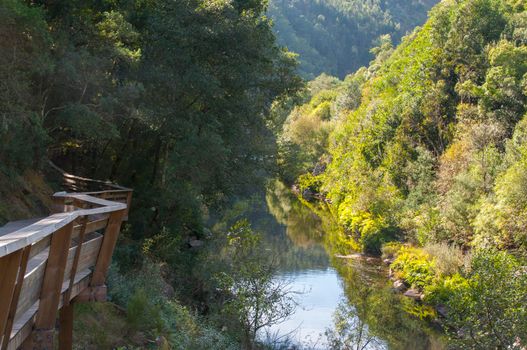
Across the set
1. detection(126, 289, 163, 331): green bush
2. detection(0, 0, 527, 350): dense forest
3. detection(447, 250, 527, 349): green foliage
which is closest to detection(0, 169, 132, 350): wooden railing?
detection(0, 0, 527, 350): dense forest

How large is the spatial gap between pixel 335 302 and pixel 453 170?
1316 centimetres

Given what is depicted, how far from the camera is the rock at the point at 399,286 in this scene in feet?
79.3

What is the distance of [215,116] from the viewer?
18.6 m

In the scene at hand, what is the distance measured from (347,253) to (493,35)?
742 inches

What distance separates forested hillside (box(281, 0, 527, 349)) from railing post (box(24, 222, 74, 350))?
978 cm

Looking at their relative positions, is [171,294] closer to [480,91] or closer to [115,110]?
[115,110]

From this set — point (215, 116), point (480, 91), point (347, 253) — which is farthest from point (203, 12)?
point (480, 91)

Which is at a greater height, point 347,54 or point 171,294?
point 347,54

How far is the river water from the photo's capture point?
1631 centimetres

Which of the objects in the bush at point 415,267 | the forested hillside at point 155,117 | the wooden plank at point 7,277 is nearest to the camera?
the wooden plank at point 7,277

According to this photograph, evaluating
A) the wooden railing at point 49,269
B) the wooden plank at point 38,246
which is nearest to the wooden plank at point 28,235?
the wooden railing at point 49,269

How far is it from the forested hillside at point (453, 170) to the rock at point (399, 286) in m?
0.29

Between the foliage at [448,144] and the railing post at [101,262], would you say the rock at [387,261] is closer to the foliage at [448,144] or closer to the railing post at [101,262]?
the foliage at [448,144]

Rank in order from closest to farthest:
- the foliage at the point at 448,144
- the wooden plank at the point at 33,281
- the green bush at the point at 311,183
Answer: the wooden plank at the point at 33,281
the foliage at the point at 448,144
the green bush at the point at 311,183
